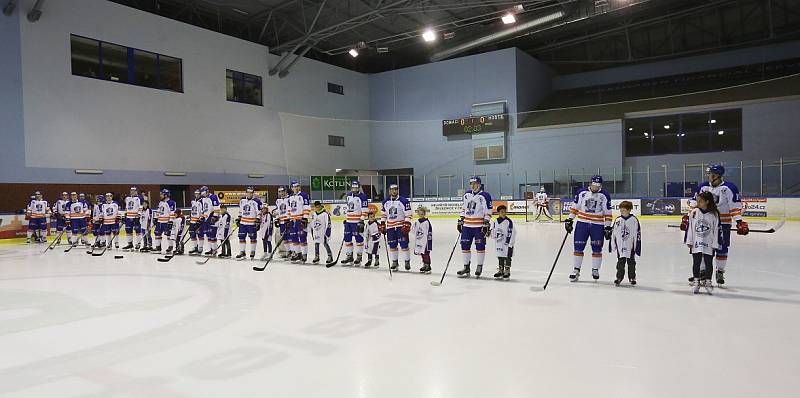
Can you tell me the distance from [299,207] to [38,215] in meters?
11.5

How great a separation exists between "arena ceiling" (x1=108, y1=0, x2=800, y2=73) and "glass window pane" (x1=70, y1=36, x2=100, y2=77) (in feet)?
9.60

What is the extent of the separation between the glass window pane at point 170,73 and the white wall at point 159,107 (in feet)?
0.94

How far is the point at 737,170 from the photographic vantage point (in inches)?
757

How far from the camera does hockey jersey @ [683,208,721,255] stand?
606 cm

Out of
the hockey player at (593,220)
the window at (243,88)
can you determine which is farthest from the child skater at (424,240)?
the window at (243,88)

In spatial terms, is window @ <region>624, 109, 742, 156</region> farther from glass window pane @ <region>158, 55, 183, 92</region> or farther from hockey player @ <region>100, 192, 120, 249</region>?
hockey player @ <region>100, 192, 120, 249</region>

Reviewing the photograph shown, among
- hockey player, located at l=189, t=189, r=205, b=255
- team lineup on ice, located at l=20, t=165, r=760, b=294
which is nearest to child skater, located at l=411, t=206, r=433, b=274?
team lineup on ice, located at l=20, t=165, r=760, b=294

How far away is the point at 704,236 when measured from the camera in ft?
19.9

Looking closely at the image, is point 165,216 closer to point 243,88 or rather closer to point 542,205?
point 243,88

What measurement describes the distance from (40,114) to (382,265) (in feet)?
49.5

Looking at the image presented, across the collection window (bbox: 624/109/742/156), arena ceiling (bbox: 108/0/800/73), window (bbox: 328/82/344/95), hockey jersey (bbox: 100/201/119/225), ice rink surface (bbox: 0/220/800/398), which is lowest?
ice rink surface (bbox: 0/220/800/398)

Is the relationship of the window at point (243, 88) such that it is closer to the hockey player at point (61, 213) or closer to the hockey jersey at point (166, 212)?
the hockey player at point (61, 213)


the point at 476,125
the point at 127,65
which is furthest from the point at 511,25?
the point at 127,65

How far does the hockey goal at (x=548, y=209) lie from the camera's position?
21250 millimetres
